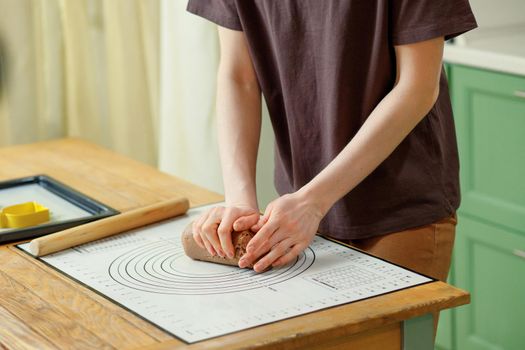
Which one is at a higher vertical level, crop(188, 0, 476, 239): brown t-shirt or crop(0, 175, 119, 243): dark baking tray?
crop(188, 0, 476, 239): brown t-shirt

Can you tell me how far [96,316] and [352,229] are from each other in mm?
476

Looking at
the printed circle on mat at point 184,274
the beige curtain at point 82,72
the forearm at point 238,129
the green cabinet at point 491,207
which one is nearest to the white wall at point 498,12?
the green cabinet at point 491,207

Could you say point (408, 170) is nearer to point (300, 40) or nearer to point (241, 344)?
point (300, 40)

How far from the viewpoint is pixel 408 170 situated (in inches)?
59.7

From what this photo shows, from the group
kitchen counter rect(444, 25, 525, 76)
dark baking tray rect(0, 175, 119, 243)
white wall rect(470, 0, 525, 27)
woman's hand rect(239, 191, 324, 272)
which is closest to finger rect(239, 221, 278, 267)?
woman's hand rect(239, 191, 324, 272)

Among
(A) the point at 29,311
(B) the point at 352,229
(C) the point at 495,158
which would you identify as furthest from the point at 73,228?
(C) the point at 495,158

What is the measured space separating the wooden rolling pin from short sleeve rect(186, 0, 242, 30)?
0.31m

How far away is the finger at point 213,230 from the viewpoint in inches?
54.2

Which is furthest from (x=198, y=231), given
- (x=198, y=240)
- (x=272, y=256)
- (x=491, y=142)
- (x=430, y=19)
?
(x=491, y=142)

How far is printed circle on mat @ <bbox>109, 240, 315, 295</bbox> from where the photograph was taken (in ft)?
4.30

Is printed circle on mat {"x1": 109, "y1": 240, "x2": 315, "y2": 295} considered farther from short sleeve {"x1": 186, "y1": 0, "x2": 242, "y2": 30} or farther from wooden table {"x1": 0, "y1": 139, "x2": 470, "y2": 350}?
short sleeve {"x1": 186, "y1": 0, "x2": 242, "y2": 30}

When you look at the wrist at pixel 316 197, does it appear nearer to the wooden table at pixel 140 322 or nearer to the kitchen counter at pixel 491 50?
the wooden table at pixel 140 322

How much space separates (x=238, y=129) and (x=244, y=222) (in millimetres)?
297

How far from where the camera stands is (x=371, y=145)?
143cm
